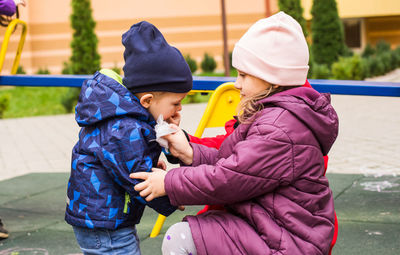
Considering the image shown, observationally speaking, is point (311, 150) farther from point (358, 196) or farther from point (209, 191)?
point (358, 196)

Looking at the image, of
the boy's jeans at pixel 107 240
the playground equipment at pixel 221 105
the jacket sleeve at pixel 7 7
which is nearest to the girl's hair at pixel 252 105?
the boy's jeans at pixel 107 240

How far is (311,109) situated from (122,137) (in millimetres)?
635

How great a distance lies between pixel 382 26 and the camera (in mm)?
23594

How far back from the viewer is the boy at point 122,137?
191cm

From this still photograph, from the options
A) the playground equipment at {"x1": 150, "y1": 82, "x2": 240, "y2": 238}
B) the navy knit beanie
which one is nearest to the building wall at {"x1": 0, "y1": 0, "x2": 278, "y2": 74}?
the playground equipment at {"x1": 150, "y1": 82, "x2": 240, "y2": 238}

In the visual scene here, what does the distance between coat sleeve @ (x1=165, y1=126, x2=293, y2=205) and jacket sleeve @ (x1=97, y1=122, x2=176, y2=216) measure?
15 cm

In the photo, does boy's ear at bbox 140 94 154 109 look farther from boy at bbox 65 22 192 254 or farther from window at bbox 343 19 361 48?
window at bbox 343 19 361 48

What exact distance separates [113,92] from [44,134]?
7078mm

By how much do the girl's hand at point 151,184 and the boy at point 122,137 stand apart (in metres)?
0.03

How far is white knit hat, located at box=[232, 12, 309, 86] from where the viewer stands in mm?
1955

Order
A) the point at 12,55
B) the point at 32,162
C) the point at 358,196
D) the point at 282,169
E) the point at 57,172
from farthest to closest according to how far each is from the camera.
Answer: the point at 12,55 → the point at 32,162 → the point at 57,172 → the point at 358,196 → the point at 282,169

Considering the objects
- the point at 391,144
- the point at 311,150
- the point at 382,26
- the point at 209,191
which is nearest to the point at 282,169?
the point at 311,150

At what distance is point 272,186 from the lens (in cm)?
184

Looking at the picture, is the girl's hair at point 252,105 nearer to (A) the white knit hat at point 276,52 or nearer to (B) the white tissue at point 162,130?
(A) the white knit hat at point 276,52
